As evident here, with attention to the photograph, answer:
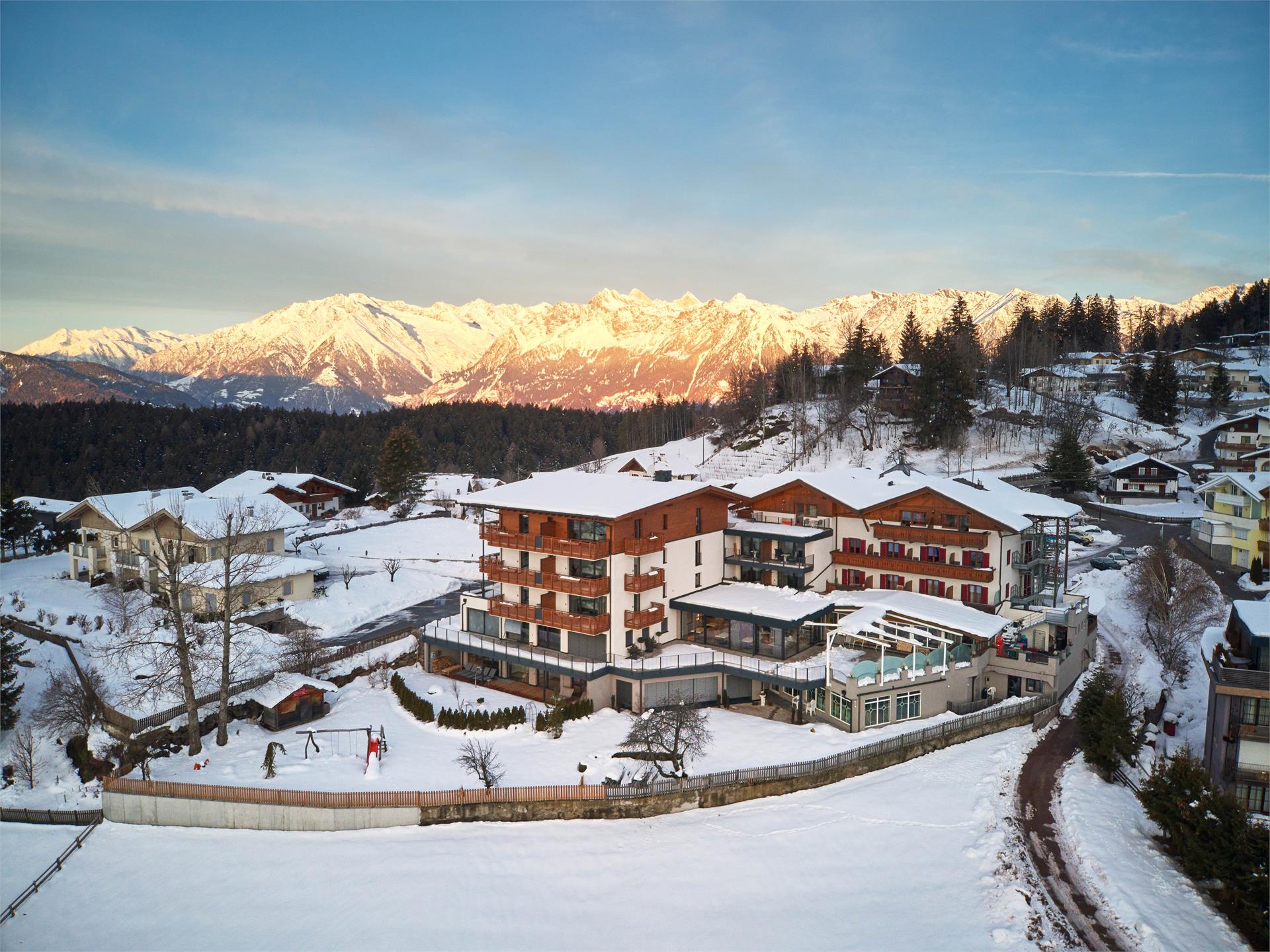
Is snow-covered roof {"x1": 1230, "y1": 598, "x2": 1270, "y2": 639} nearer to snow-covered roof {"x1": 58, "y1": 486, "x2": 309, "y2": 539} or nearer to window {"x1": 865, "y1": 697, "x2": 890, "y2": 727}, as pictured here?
Result: window {"x1": 865, "y1": 697, "x2": 890, "y2": 727}

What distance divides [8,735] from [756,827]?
32.0 m

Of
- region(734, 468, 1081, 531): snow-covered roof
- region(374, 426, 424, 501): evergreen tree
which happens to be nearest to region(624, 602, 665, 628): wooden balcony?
region(734, 468, 1081, 531): snow-covered roof

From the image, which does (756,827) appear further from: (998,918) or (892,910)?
(998,918)

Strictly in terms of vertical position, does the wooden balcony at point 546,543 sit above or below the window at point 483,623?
above

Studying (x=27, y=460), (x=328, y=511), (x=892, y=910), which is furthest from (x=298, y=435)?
(x=892, y=910)

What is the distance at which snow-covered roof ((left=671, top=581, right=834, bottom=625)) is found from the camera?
119ft

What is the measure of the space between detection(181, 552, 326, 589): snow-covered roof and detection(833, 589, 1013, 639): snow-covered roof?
33.1 metres

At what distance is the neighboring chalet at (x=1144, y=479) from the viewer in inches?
2968

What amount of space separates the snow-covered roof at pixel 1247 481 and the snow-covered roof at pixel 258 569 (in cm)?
6123

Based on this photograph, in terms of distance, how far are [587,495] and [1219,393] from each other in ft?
329

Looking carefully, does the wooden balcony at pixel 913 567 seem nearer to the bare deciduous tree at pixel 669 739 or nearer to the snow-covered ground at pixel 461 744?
the snow-covered ground at pixel 461 744

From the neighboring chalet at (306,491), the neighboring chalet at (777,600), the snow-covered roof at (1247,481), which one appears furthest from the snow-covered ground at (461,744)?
the neighboring chalet at (306,491)

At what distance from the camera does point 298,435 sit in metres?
159

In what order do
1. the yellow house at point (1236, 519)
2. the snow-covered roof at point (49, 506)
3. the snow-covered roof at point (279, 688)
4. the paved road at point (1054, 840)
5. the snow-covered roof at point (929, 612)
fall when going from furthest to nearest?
the snow-covered roof at point (49, 506), the yellow house at point (1236, 519), the snow-covered roof at point (929, 612), the snow-covered roof at point (279, 688), the paved road at point (1054, 840)
